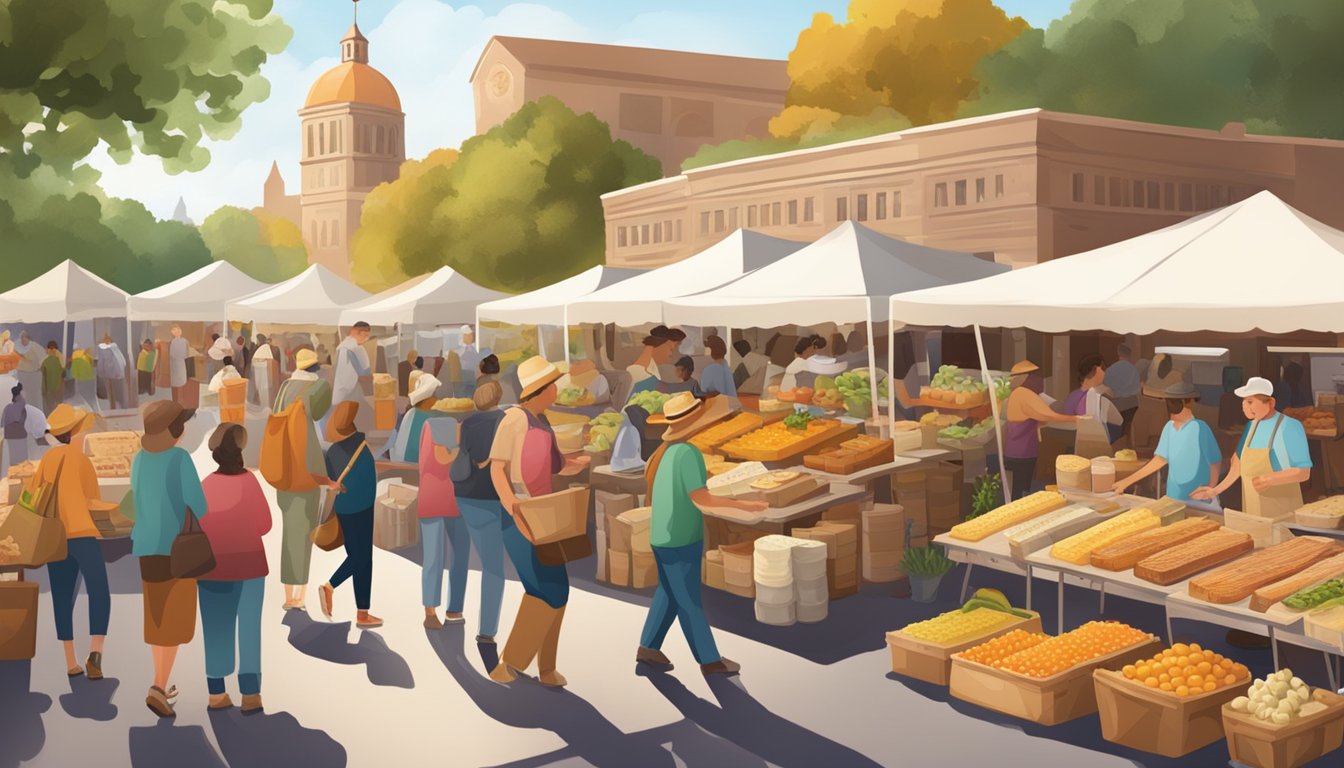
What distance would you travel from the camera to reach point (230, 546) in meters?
5.79

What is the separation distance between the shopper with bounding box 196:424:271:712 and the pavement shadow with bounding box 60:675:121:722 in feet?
2.51

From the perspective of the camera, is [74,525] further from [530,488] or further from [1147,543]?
[1147,543]

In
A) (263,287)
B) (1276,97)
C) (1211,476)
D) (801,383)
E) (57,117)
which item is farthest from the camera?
(1276,97)

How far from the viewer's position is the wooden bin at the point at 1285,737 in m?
5.37

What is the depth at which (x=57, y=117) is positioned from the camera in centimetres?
1812

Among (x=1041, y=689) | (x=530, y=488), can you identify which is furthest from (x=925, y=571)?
(x=530, y=488)

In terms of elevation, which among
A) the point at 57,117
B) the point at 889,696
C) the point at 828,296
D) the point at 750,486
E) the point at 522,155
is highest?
the point at 522,155

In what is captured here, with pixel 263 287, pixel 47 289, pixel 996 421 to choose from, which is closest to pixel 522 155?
pixel 263 287

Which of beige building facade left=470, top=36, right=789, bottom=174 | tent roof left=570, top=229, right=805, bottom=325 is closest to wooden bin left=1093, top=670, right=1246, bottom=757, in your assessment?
tent roof left=570, top=229, right=805, bottom=325

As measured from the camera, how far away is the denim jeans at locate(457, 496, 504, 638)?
7.24m

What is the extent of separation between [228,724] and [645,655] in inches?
89.6

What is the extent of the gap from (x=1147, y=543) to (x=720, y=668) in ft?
8.18

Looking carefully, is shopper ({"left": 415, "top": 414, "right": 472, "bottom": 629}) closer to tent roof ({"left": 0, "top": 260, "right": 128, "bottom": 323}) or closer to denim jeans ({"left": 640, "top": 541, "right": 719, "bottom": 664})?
denim jeans ({"left": 640, "top": 541, "right": 719, "bottom": 664})

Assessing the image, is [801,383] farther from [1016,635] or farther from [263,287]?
[263,287]
